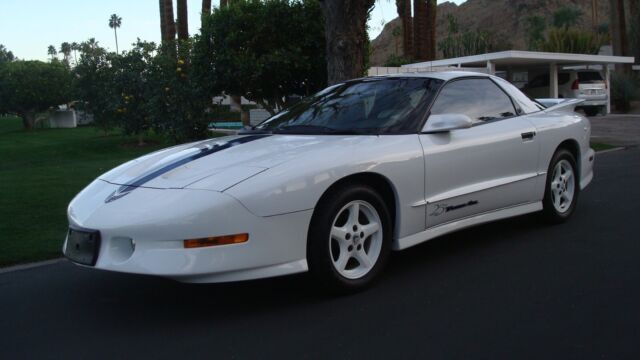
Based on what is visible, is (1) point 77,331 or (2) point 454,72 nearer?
(1) point 77,331

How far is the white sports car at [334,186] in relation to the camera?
3740mm

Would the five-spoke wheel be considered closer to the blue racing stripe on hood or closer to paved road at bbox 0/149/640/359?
paved road at bbox 0/149/640/359

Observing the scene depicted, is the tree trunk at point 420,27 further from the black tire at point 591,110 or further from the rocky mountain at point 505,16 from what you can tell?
the rocky mountain at point 505,16

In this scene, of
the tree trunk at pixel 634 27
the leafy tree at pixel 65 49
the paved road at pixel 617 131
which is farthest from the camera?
the leafy tree at pixel 65 49

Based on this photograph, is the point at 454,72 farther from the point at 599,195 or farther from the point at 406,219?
the point at 599,195

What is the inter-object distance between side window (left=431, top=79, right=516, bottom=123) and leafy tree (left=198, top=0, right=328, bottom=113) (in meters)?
6.18

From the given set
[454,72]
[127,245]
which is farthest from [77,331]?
[454,72]

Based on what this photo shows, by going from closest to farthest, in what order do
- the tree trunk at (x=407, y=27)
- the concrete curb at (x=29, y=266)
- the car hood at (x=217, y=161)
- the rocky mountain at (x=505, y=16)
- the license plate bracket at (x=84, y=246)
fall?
1. the license plate bracket at (x=84, y=246)
2. the car hood at (x=217, y=161)
3. the concrete curb at (x=29, y=266)
4. the tree trunk at (x=407, y=27)
5. the rocky mountain at (x=505, y=16)

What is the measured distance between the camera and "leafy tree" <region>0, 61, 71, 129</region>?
42.0 meters

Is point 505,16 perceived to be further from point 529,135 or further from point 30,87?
point 529,135

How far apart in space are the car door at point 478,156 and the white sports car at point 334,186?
0.01 metres

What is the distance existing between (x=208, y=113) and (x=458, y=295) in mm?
10035

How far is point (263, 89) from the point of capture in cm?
1212

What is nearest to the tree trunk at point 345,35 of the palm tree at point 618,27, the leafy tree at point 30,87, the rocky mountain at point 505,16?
the palm tree at point 618,27
